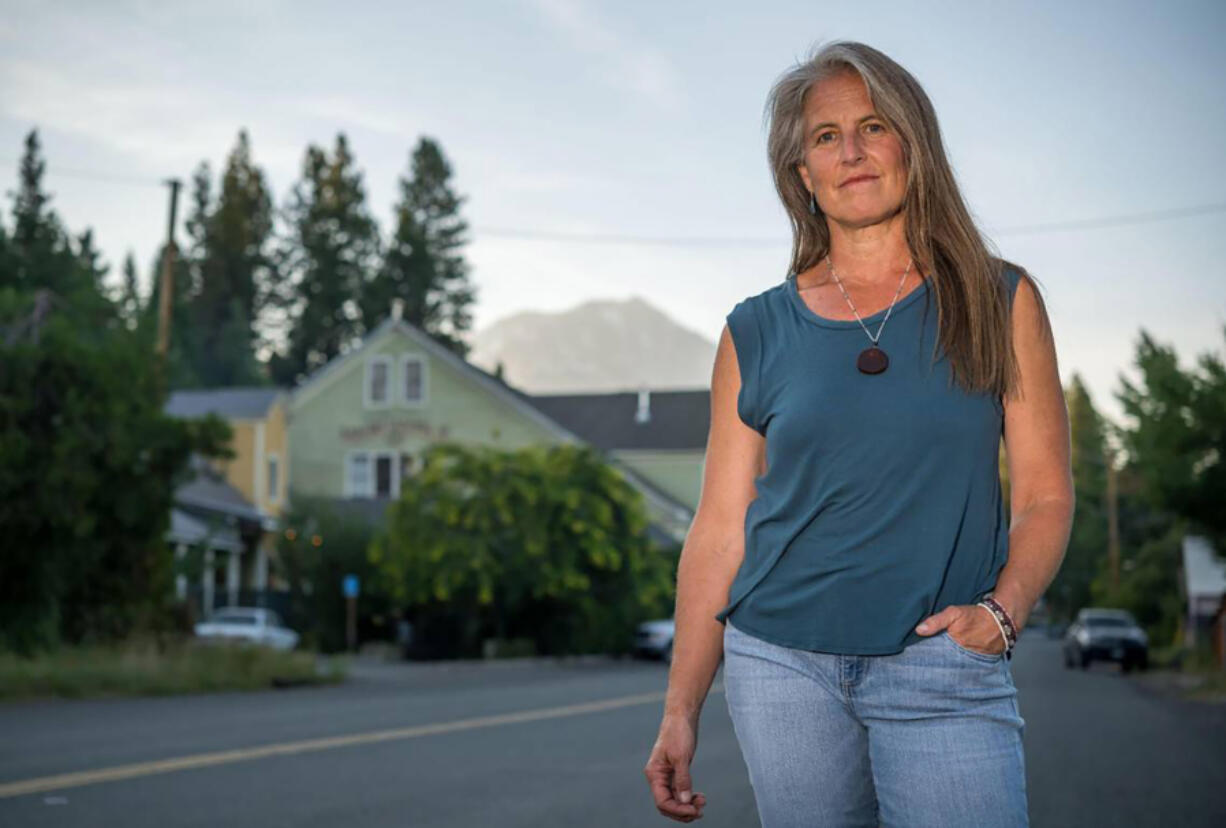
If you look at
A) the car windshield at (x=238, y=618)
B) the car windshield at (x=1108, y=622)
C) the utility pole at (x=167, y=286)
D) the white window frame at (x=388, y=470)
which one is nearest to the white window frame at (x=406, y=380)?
the white window frame at (x=388, y=470)

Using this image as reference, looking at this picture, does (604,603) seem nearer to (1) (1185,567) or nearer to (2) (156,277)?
(1) (1185,567)

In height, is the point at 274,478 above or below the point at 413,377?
below

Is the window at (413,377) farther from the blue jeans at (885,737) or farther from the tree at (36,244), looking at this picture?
the blue jeans at (885,737)

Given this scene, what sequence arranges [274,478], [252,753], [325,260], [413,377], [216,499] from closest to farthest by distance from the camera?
[252,753], [216,499], [413,377], [274,478], [325,260]

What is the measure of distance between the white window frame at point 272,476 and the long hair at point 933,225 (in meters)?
47.7

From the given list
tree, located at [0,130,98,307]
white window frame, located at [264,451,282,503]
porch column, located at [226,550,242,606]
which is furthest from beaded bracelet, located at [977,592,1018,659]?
tree, located at [0,130,98,307]

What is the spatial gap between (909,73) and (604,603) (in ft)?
119

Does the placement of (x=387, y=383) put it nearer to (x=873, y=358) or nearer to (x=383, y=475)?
(x=383, y=475)

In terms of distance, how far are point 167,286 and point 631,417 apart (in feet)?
97.1

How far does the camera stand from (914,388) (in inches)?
115

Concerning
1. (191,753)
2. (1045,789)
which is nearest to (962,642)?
(1045,789)

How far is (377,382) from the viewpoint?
5066cm

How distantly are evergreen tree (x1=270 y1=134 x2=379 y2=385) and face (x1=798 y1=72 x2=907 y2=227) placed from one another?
79.2 metres

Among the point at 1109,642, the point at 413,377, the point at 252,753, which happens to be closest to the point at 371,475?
the point at 413,377
